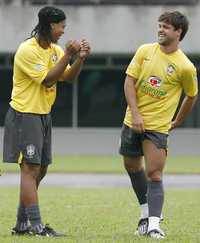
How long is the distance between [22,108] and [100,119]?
781 inches

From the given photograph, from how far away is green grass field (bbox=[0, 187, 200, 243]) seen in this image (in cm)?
895

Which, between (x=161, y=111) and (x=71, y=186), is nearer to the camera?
(x=161, y=111)

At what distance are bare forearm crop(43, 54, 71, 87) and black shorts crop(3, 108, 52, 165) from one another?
36 centimetres

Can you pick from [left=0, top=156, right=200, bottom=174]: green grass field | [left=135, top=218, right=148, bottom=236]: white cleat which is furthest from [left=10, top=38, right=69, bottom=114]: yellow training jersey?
[left=0, top=156, right=200, bottom=174]: green grass field

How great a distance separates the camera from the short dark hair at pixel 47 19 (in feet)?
28.9

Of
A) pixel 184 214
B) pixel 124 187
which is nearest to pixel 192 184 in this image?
pixel 124 187

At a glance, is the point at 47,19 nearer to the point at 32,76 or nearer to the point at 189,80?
the point at 32,76

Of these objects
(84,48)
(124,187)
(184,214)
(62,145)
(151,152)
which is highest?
(84,48)

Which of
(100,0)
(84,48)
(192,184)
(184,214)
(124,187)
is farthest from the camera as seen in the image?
(100,0)

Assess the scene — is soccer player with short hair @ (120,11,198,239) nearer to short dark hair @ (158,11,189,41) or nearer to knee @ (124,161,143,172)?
short dark hair @ (158,11,189,41)

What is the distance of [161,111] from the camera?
900cm

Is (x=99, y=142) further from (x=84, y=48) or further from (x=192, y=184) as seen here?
(x=84, y=48)

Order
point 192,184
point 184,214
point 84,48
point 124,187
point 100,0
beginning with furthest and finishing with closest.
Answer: point 100,0, point 192,184, point 124,187, point 184,214, point 84,48

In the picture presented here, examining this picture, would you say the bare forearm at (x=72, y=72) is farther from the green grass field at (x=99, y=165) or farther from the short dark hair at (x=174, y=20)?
the green grass field at (x=99, y=165)
